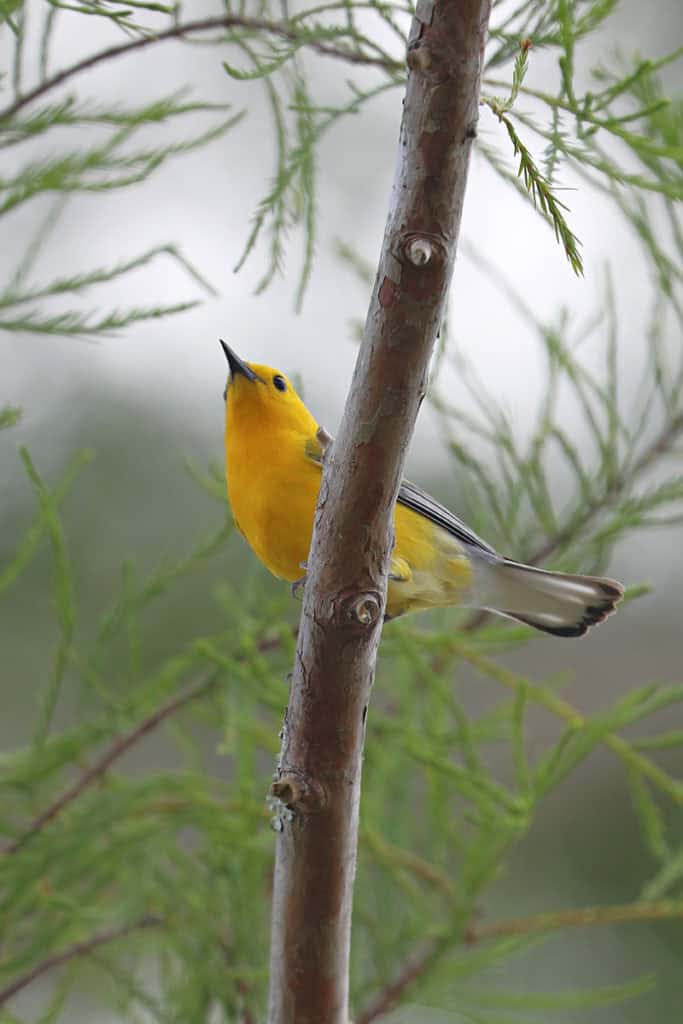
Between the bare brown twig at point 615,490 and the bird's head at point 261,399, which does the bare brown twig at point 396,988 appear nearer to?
the bare brown twig at point 615,490

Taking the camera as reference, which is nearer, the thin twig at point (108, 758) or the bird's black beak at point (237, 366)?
the thin twig at point (108, 758)

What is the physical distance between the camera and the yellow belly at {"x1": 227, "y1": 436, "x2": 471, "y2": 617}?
2.71 metres

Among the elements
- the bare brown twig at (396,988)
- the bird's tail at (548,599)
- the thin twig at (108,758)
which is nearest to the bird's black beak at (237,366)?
the bird's tail at (548,599)

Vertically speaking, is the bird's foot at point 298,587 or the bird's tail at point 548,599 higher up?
the bird's tail at point 548,599

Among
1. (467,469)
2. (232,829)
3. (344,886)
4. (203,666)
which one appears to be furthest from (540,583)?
(344,886)

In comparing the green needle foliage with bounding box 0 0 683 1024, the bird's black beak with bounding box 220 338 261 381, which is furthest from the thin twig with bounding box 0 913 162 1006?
the bird's black beak with bounding box 220 338 261 381

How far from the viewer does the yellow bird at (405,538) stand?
2.79 m

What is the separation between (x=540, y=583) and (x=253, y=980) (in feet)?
4.00

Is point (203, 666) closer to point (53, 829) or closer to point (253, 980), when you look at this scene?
point (53, 829)

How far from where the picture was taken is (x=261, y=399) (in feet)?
10.1

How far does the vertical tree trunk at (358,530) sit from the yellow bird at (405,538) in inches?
48.7

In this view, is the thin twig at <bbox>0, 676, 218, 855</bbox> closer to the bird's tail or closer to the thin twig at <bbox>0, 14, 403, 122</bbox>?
the bird's tail

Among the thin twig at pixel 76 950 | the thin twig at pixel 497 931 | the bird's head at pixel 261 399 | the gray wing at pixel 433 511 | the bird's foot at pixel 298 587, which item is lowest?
the thin twig at pixel 76 950

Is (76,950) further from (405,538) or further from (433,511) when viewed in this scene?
(433,511)
